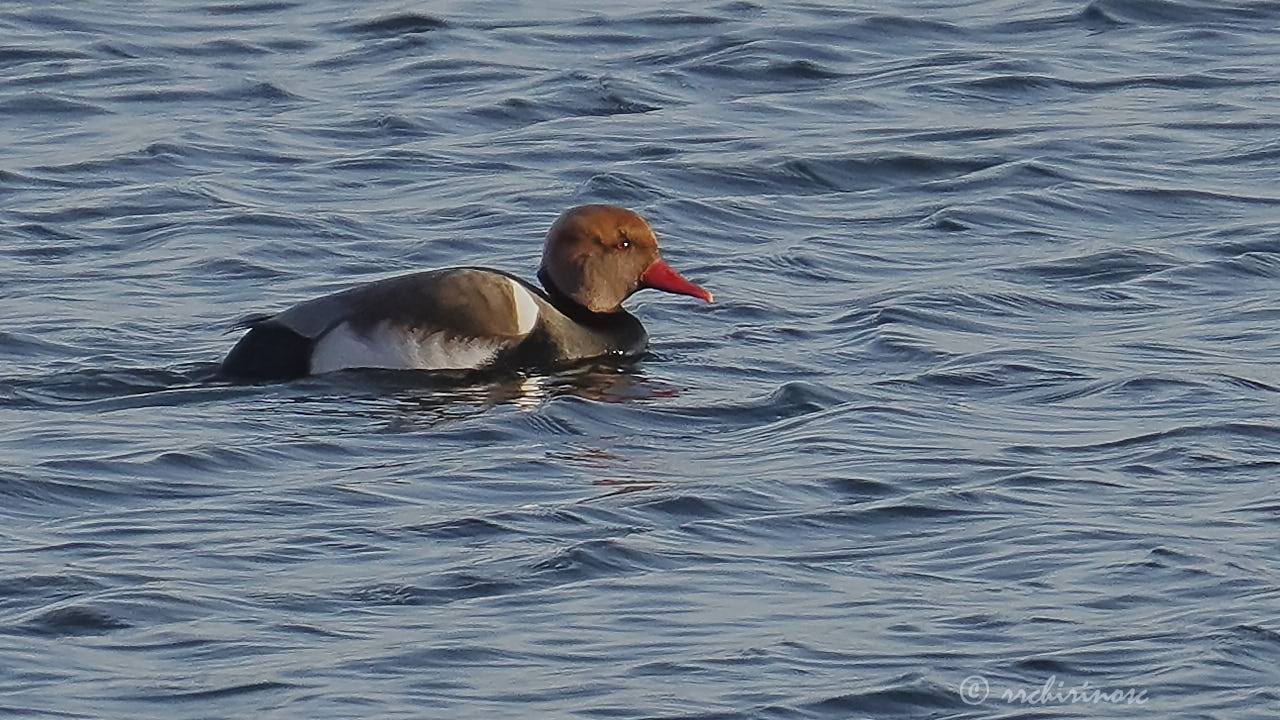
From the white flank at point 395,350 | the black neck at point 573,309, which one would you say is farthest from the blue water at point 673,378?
the black neck at point 573,309

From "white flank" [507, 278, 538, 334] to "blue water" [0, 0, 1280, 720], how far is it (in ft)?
0.97

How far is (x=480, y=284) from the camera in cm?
1123

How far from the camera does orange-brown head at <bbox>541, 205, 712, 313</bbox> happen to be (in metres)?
11.9

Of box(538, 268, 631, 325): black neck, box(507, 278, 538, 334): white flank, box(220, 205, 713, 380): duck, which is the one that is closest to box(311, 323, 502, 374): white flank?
box(220, 205, 713, 380): duck

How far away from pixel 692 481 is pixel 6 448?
2286 millimetres

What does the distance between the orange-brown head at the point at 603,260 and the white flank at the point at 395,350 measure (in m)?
0.71

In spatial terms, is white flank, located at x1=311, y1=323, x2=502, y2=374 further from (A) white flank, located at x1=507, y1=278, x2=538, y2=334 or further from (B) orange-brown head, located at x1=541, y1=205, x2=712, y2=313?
(B) orange-brown head, located at x1=541, y1=205, x2=712, y2=313

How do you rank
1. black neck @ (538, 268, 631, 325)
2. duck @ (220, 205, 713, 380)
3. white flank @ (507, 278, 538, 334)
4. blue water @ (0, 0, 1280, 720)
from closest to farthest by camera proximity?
1. blue water @ (0, 0, 1280, 720)
2. duck @ (220, 205, 713, 380)
3. white flank @ (507, 278, 538, 334)
4. black neck @ (538, 268, 631, 325)

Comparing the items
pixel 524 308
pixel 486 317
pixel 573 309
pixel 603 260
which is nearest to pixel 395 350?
pixel 486 317

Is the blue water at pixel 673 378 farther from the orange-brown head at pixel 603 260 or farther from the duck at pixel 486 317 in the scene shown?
the orange-brown head at pixel 603 260

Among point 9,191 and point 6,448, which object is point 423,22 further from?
point 6,448

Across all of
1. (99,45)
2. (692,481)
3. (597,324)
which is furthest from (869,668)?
(99,45)

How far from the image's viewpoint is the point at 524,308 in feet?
37.3

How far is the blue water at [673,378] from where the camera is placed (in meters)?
7.41
